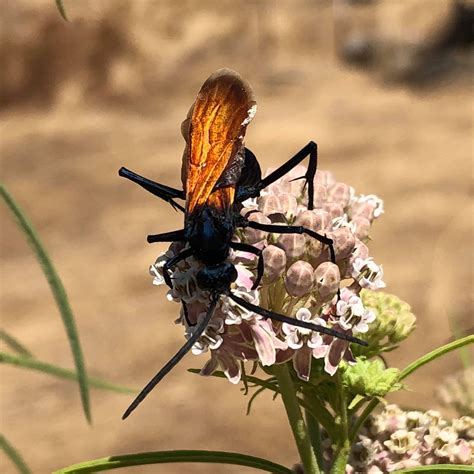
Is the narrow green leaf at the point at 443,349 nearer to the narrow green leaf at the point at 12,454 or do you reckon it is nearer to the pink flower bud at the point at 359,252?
the pink flower bud at the point at 359,252

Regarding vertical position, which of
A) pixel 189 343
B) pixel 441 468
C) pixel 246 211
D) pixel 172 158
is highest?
pixel 172 158

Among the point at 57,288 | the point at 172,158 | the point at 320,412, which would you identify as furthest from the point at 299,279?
the point at 172,158

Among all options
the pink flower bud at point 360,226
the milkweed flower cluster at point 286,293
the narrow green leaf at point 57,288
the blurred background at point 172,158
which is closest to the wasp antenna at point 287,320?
the milkweed flower cluster at point 286,293

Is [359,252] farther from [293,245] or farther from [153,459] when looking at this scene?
[153,459]

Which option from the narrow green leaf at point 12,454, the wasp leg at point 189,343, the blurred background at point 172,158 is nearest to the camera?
the wasp leg at point 189,343

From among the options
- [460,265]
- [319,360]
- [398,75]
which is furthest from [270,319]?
[398,75]

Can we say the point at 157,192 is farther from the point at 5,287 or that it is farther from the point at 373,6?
the point at 373,6
